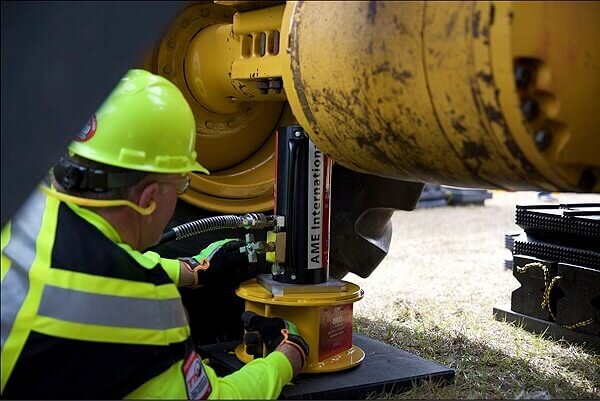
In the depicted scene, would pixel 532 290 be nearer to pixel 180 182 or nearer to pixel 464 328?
pixel 464 328

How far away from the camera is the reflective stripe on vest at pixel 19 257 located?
1.99 meters

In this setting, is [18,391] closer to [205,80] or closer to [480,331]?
[205,80]

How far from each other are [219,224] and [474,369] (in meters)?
1.11

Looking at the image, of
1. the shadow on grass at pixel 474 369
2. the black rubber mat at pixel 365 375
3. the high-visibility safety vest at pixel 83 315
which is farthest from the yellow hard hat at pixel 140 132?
the shadow on grass at pixel 474 369

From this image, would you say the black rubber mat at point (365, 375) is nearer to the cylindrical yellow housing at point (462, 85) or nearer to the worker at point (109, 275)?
the worker at point (109, 275)

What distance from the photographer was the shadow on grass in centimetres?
299

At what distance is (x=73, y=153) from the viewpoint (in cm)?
219

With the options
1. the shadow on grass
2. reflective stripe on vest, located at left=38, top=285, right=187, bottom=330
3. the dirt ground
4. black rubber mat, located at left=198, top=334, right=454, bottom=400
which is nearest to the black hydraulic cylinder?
black rubber mat, located at left=198, top=334, right=454, bottom=400

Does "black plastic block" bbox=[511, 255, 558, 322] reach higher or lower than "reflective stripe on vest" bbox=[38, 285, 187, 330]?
lower

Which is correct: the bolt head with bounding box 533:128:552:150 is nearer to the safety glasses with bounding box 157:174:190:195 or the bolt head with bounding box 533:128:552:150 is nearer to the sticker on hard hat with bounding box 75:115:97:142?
the safety glasses with bounding box 157:174:190:195

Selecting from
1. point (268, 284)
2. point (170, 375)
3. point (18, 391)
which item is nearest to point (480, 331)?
point (268, 284)

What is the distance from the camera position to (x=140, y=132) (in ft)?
7.18

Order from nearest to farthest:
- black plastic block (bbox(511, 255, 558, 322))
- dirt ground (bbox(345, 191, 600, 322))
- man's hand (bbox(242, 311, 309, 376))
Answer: man's hand (bbox(242, 311, 309, 376)), black plastic block (bbox(511, 255, 558, 322)), dirt ground (bbox(345, 191, 600, 322))

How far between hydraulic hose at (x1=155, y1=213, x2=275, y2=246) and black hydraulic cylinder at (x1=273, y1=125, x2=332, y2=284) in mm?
71
